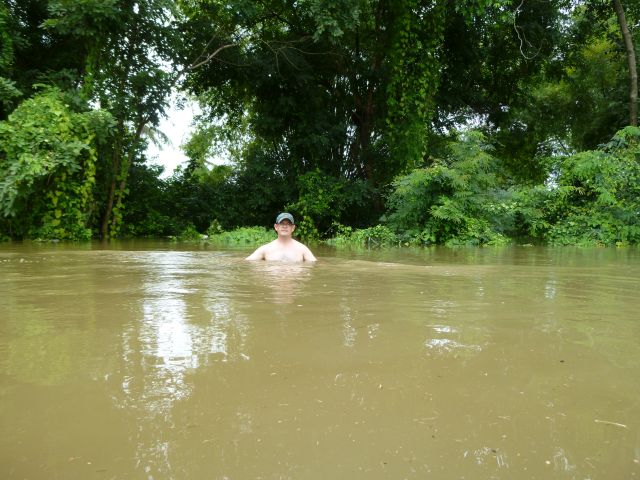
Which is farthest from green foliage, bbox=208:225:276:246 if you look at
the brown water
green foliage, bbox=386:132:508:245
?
the brown water

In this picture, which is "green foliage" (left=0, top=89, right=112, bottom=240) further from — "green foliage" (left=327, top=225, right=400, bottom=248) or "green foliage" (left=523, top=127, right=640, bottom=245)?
"green foliage" (left=523, top=127, right=640, bottom=245)

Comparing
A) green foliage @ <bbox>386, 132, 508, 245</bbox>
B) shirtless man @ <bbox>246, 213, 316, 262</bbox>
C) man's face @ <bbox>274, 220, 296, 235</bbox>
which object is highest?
green foliage @ <bbox>386, 132, 508, 245</bbox>

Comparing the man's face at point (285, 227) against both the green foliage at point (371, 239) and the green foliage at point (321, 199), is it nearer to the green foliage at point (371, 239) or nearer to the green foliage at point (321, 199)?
the green foliage at point (371, 239)

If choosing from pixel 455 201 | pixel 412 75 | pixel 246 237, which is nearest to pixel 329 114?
pixel 412 75

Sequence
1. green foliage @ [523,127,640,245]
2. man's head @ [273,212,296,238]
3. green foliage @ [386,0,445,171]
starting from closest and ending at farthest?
1. man's head @ [273,212,296,238]
2. green foliage @ [523,127,640,245]
3. green foliage @ [386,0,445,171]

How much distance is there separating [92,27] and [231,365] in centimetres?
1172

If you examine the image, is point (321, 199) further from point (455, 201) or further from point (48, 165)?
point (48, 165)

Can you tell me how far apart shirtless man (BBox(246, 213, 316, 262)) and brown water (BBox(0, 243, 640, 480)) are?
363cm

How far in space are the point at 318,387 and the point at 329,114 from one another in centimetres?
1571

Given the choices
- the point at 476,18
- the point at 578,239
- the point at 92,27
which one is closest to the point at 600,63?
the point at 476,18

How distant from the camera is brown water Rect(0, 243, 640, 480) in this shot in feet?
4.41

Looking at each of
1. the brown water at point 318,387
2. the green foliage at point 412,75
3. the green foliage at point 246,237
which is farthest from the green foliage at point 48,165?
the green foliage at point 412,75

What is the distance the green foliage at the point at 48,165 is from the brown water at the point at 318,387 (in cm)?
767

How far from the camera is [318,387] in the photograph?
186 cm
